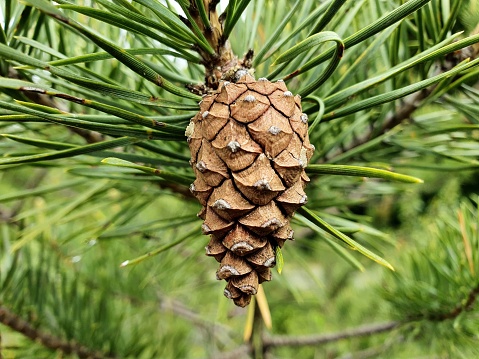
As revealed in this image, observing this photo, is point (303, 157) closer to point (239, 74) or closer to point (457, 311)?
point (239, 74)

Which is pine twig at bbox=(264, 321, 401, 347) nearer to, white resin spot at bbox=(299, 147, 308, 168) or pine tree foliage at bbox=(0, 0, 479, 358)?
pine tree foliage at bbox=(0, 0, 479, 358)

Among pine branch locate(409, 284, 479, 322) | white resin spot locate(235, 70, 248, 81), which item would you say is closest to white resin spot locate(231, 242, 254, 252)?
white resin spot locate(235, 70, 248, 81)

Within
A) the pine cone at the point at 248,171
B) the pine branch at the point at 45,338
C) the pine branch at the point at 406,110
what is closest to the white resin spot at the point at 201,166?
the pine cone at the point at 248,171

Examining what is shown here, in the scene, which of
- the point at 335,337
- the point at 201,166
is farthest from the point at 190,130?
the point at 335,337

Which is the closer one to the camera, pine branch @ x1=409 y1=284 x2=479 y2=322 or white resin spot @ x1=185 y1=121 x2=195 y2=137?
white resin spot @ x1=185 y1=121 x2=195 y2=137

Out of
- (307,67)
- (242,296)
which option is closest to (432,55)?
(307,67)

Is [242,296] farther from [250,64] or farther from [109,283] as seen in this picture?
[109,283]
